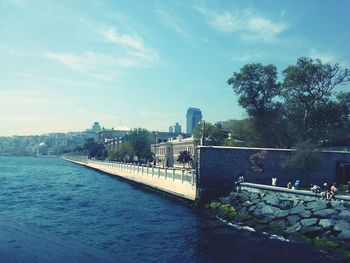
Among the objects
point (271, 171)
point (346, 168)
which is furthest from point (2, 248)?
point (346, 168)

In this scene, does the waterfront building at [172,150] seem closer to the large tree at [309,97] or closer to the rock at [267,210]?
the large tree at [309,97]

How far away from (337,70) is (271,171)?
72.7 ft

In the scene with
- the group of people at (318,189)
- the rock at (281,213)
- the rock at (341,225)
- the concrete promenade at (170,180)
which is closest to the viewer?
the rock at (341,225)

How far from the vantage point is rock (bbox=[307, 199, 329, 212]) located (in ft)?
93.2

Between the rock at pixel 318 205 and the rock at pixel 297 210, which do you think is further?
the rock at pixel 297 210

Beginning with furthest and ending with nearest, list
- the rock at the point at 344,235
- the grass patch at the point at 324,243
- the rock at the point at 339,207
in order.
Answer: the rock at the point at 339,207 < the rock at the point at 344,235 < the grass patch at the point at 324,243

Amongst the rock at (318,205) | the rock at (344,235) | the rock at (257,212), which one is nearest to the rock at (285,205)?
the rock at (257,212)

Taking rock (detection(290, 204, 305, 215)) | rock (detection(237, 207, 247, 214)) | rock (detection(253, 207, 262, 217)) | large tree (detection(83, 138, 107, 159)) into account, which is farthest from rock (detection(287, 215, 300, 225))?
large tree (detection(83, 138, 107, 159))

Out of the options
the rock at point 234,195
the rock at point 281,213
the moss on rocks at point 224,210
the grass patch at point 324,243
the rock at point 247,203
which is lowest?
the grass patch at point 324,243

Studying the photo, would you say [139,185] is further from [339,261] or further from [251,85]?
[339,261]

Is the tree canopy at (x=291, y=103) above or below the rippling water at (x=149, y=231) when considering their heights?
above

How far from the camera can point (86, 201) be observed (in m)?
41.6

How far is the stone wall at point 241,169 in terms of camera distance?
38.8m

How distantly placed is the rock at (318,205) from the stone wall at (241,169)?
34.2 feet
